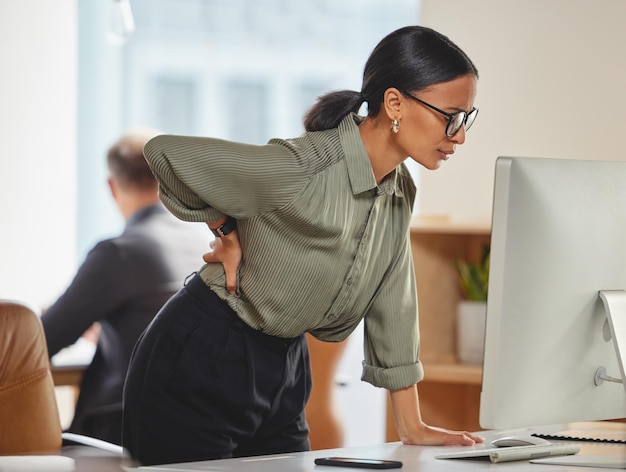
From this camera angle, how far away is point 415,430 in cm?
171

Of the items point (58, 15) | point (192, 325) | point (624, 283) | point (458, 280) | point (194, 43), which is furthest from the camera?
point (194, 43)

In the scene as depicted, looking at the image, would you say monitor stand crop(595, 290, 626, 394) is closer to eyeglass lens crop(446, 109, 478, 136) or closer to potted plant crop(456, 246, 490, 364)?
eyeglass lens crop(446, 109, 478, 136)

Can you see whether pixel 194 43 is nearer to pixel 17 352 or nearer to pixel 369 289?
pixel 17 352

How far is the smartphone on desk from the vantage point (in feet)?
4.46

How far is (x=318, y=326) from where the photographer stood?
70.0 inches

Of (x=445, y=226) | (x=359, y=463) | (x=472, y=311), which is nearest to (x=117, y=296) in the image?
(x=445, y=226)

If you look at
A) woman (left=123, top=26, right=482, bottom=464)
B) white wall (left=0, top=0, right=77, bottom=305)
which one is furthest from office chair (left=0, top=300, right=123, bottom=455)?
white wall (left=0, top=0, right=77, bottom=305)

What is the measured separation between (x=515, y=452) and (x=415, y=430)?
28 centimetres

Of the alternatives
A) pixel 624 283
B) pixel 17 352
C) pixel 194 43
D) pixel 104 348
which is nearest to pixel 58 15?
pixel 194 43

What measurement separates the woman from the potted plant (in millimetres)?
1204

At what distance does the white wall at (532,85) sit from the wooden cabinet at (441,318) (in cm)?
17

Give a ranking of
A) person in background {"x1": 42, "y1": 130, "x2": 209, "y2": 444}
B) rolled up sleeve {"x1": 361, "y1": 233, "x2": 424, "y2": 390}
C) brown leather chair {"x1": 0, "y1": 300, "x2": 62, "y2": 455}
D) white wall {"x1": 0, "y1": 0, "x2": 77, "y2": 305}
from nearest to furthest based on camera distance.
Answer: rolled up sleeve {"x1": 361, "y1": 233, "x2": 424, "y2": 390} → brown leather chair {"x1": 0, "y1": 300, "x2": 62, "y2": 455} → person in background {"x1": 42, "y1": 130, "x2": 209, "y2": 444} → white wall {"x1": 0, "y1": 0, "x2": 77, "y2": 305}

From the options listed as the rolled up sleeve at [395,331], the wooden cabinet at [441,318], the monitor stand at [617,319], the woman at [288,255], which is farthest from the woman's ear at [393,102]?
the wooden cabinet at [441,318]

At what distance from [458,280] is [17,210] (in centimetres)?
205
